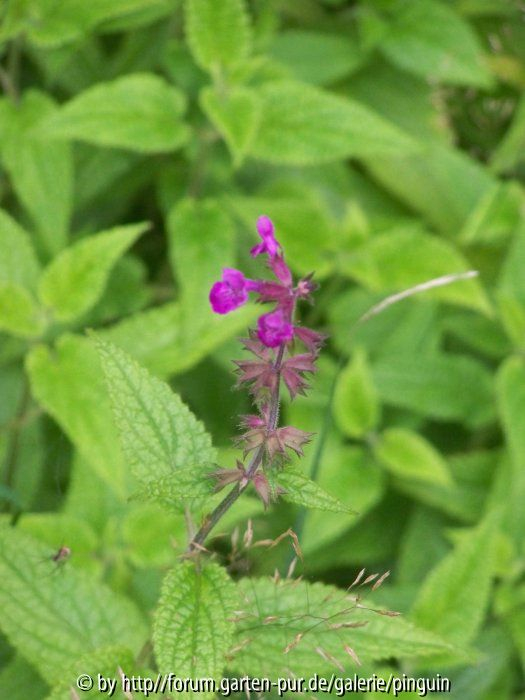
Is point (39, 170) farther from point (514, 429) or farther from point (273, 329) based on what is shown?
point (273, 329)

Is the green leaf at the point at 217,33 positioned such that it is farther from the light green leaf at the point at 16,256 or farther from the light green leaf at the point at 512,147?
the light green leaf at the point at 512,147

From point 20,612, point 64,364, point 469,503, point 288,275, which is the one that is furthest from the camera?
point 469,503

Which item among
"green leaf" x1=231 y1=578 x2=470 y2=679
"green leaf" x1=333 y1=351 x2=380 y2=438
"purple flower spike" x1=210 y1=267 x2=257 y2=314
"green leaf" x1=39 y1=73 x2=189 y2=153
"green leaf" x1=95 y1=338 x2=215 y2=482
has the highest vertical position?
"green leaf" x1=39 y1=73 x2=189 y2=153

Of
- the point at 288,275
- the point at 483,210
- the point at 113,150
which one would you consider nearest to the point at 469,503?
the point at 483,210

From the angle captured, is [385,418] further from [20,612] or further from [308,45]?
[20,612]

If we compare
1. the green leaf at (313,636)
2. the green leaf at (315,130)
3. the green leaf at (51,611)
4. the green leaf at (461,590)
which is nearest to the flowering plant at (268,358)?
the green leaf at (313,636)

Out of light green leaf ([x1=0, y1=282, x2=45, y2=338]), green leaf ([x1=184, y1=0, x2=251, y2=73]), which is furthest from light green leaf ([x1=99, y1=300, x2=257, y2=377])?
green leaf ([x1=184, y1=0, x2=251, y2=73])

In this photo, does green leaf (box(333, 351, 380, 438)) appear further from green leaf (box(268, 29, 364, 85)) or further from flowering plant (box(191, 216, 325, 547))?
flowering plant (box(191, 216, 325, 547))
